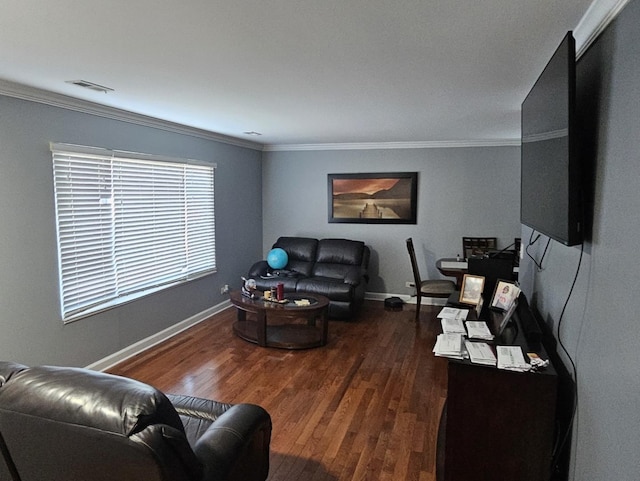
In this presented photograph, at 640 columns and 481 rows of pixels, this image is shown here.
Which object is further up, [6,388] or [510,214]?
[510,214]

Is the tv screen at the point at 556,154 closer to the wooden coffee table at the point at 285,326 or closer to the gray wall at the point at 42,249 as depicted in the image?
the wooden coffee table at the point at 285,326

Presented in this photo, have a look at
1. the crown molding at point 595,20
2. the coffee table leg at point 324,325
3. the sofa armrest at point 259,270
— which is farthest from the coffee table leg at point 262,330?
the crown molding at point 595,20

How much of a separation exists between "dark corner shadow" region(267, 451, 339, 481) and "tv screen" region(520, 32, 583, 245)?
5.96 feet

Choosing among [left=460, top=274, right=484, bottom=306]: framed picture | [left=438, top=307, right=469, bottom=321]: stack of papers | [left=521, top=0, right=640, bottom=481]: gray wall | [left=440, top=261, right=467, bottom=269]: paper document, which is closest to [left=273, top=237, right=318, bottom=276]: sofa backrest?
[left=440, top=261, right=467, bottom=269]: paper document

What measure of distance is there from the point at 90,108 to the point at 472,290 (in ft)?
11.3

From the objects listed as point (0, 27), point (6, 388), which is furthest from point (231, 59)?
point (6, 388)

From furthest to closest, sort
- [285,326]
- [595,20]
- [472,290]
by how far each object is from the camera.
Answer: [285,326] < [472,290] < [595,20]

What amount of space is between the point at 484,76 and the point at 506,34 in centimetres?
70

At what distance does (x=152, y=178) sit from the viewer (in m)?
4.35

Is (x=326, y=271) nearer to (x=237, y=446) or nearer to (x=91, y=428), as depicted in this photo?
(x=237, y=446)

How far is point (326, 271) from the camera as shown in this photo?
580cm

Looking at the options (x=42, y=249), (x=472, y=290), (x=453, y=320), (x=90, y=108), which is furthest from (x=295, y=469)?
(x=90, y=108)

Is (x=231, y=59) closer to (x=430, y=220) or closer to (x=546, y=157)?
(x=546, y=157)

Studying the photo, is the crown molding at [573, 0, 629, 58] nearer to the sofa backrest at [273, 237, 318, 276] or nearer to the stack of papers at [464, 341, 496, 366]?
the stack of papers at [464, 341, 496, 366]
